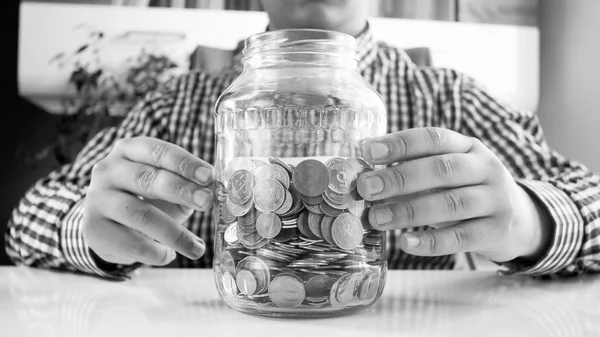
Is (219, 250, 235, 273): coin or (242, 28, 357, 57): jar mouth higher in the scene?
(242, 28, 357, 57): jar mouth

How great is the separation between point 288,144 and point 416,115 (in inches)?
34.2

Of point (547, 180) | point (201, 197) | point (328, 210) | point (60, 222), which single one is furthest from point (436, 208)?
point (60, 222)

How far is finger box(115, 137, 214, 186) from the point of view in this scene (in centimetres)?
62

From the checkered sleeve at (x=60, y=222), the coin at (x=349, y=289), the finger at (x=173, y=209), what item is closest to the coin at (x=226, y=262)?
the coin at (x=349, y=289)

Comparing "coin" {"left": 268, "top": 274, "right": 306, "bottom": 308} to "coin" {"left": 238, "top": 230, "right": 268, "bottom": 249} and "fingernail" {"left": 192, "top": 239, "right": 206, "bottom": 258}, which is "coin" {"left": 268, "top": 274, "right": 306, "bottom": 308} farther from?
"fingernail" {"left": 192, "top": 239, "right": 206, "bottom": 258}

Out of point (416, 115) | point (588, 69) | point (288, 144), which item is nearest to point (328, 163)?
point (288, 144)

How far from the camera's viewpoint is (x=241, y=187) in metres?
0.55

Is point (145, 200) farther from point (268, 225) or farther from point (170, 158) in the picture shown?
point (268, 225)

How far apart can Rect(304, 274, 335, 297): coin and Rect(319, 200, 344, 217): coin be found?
Result: 0.05 meters

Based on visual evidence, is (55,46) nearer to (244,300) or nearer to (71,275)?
(71,275)

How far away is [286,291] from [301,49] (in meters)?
0.23

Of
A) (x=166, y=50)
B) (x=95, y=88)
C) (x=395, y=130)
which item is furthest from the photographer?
(x=166, y=50)

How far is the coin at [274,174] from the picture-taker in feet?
1.71

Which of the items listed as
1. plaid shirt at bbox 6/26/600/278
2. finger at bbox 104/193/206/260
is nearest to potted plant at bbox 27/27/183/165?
plaid shirt at bbox 6/26/600/278
